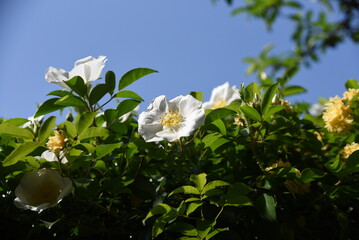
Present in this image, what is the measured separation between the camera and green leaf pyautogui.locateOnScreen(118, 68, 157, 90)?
0.89 meters

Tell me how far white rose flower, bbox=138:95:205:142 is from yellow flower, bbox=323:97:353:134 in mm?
398

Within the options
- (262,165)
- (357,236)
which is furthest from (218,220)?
(357,236)

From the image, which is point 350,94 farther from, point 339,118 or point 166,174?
point 166,174

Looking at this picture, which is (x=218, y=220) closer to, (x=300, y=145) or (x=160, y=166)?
(x=160, y=166)

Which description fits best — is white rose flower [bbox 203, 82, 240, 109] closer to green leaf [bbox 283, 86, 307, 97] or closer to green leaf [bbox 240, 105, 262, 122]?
green leaf [bbox 283, 86, 307, 97]

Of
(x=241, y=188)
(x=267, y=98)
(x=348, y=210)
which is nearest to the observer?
(x=241, y=188)

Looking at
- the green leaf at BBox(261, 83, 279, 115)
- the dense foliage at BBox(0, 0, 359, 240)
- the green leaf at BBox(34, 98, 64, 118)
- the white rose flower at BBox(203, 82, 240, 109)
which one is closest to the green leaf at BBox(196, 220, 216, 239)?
the dense foliage at BBox(0, 0, 359, 240)

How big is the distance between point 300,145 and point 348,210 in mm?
203

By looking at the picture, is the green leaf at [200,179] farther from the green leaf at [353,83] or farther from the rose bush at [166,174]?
the green leaf at [353,83]

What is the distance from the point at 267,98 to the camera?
0.88 m

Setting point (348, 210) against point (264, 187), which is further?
point (348, 210)

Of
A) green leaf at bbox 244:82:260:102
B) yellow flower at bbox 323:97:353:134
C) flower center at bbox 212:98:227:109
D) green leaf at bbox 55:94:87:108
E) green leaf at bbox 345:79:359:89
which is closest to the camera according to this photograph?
green leaf at bbox 55:94:87:108

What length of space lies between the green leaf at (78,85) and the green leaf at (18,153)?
157 mm

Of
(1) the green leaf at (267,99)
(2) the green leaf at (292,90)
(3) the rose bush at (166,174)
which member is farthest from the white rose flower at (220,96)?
(1) the green leaf at (267,99)
